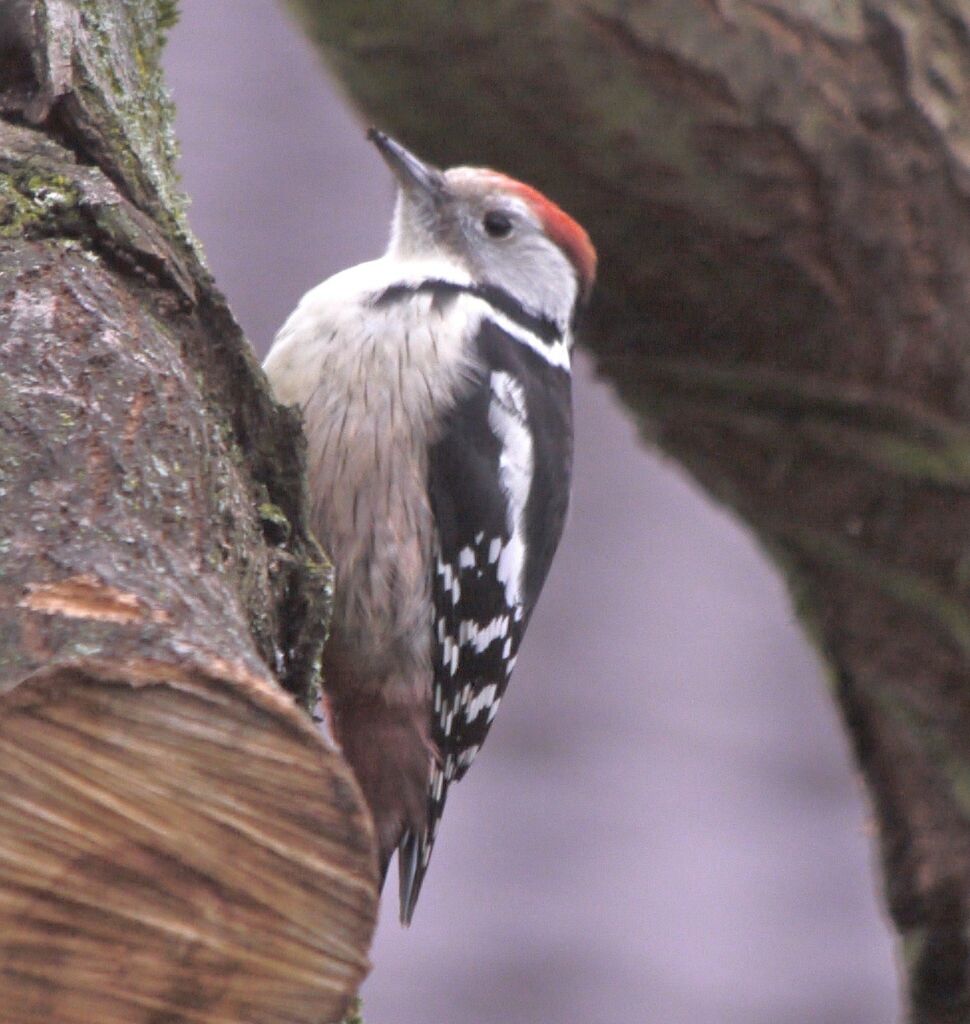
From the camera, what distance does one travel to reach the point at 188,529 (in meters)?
1.56

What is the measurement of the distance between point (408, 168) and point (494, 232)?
0.24m

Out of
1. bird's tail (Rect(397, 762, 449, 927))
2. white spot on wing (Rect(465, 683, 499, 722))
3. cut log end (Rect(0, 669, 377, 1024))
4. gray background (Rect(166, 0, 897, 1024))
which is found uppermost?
cut log end (Rect(0, 669, 377, 1024))

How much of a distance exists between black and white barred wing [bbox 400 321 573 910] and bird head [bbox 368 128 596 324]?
0.26 metres

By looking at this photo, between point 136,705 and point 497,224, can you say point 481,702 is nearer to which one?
point 497,224

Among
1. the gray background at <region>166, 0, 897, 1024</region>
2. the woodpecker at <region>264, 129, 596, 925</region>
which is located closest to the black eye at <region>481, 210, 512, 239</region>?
the woodpecker at <region>264, 129, 596, 925</region>

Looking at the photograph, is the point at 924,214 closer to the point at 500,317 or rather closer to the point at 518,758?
the point at 500,317

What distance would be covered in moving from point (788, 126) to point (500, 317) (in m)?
0.67

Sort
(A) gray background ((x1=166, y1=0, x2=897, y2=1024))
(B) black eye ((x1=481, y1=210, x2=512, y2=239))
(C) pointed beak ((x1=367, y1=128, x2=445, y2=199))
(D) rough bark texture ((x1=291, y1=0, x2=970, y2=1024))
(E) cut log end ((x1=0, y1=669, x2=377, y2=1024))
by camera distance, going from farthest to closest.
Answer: (A) gray background ((x1=166, y1=0, x2=897, y2=1024))
(B) black eye ((x1=481, y1=210, x2=512, y2=239))
(C) pointed beak ((x1=367, y1=128, x2=445, y2=199))
(D) rough bark texture ((x1=291, y1=0, x2=970, y2=1024))
(E) cut log end ((x1=0, y1=669, x2=377, y2=1024))

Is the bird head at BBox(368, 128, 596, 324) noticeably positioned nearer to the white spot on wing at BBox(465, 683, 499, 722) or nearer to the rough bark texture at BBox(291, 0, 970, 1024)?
the rough bark texture at BBox(291, 0, 970, 1024)

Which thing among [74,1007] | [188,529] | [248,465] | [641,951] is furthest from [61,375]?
[641,951]

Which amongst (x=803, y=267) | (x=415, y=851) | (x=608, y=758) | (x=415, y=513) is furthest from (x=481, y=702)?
(x=608, y=758)

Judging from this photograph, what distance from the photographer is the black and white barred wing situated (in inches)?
111

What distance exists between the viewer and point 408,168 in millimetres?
3246

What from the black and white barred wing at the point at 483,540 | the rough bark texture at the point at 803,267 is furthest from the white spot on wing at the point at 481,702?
the rough bark texture at the point at 803,267
